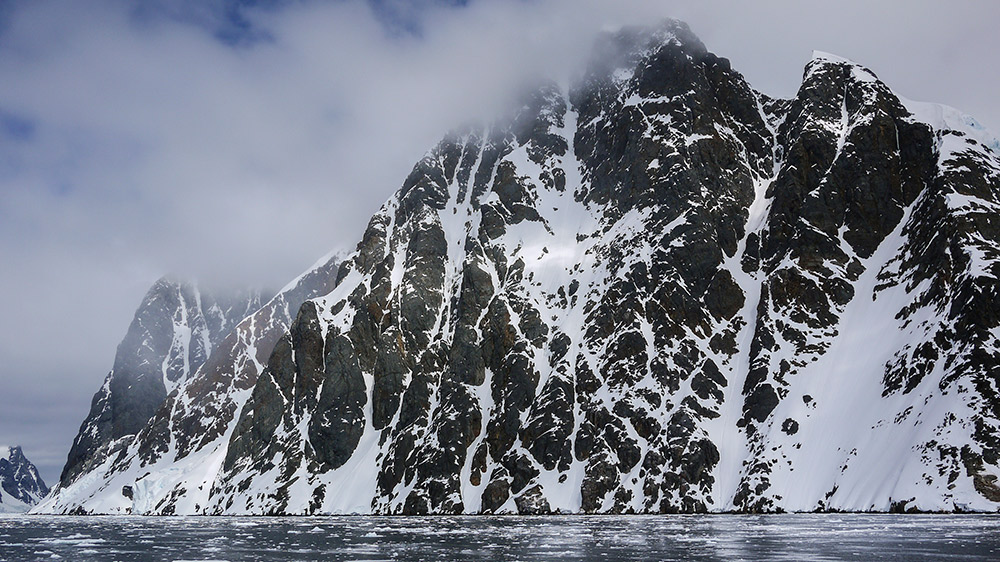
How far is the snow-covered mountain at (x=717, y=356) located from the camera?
122875 millimetres

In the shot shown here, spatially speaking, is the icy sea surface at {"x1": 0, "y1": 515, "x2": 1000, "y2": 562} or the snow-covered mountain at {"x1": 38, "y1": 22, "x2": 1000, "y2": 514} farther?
the snow-covered mountain at {"x1": 38, "y1": 22, "x2": 1000, "y2": 514}

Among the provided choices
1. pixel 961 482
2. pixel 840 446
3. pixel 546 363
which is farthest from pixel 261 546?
pixel 546 363

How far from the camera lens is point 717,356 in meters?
161

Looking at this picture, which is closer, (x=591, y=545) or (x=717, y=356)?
(x=591, y=545)

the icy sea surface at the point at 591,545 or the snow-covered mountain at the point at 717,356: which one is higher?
the snow-covered mountain at the point at 717,356

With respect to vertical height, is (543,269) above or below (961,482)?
above

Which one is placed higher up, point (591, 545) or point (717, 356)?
point (717, 356)

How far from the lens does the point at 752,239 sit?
178 m

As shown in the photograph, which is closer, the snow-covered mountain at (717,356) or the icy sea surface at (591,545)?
the icy sea surface at (591,545)

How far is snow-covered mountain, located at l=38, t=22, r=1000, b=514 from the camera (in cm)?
12288

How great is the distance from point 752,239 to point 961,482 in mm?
84491

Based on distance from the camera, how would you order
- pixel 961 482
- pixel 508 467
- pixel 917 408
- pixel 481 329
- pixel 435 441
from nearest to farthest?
pixel 961 482 < pixel 917 408 < pixel 508 467 < pixel 435 441 < pixel 481 329

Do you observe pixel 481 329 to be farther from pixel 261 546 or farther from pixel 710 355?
pixel 261 546

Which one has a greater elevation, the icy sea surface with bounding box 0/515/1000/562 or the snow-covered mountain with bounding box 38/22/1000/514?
the snow-covered mountain with bounding box 38/22/1000/514
